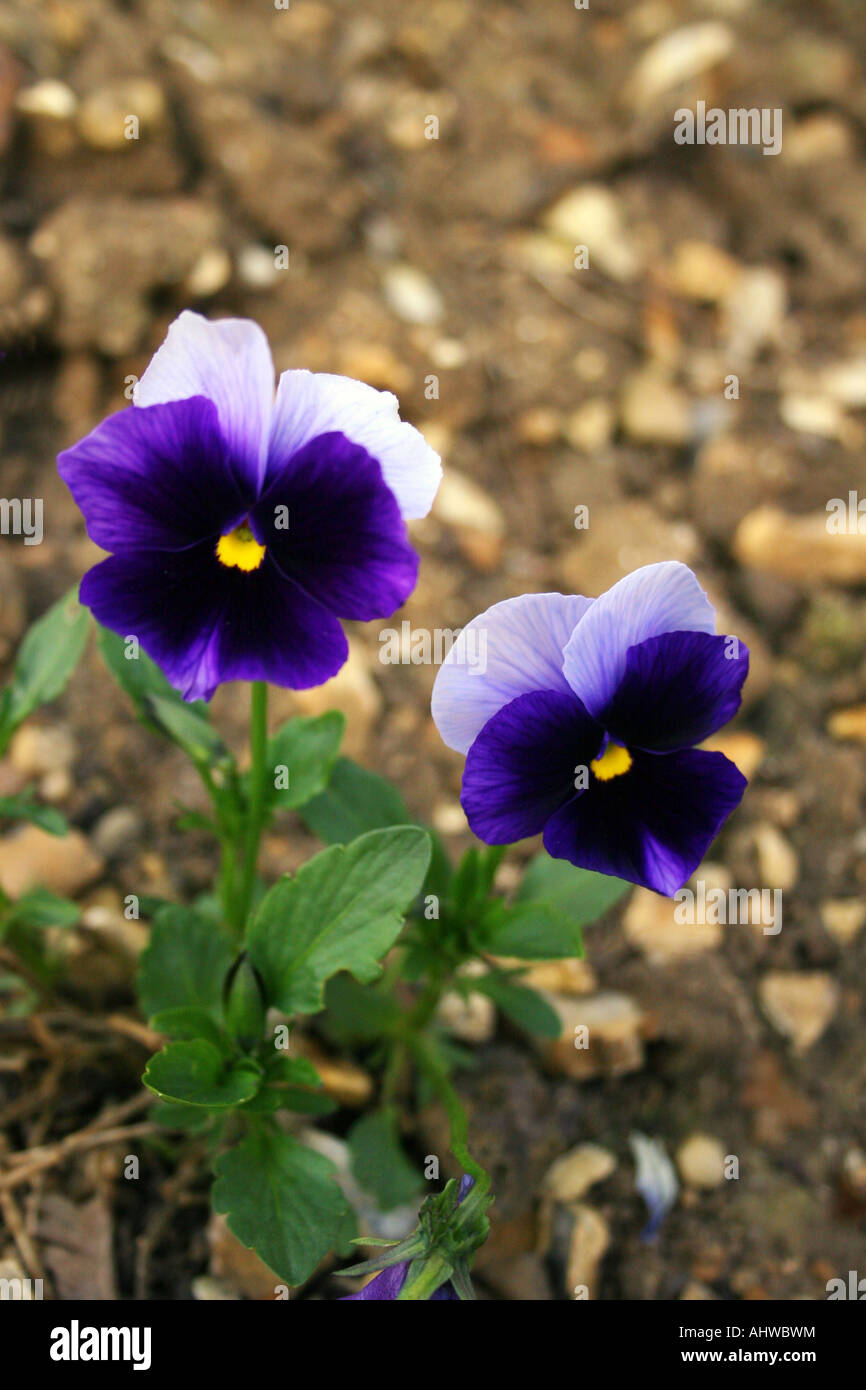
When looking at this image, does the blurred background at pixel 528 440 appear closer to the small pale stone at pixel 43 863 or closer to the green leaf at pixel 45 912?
the small pale stone at pixel 43 863

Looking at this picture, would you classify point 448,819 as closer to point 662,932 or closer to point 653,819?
point 662,932

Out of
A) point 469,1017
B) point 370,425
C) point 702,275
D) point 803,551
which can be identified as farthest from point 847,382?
point 370,425

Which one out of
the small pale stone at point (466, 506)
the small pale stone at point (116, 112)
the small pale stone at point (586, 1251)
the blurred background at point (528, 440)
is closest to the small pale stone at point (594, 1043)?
the blurred background at point (528, 440)

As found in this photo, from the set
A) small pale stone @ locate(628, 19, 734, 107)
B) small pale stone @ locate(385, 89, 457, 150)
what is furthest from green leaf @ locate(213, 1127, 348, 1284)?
small pale stone @ locate(628, 19, 734, 107)

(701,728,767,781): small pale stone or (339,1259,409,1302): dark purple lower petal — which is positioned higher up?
(701,728,767,781): small pale stone

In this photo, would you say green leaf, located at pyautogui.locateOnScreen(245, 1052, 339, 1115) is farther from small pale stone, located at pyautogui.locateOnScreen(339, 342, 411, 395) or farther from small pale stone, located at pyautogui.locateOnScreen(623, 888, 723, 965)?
small pale stone, located at pyautogui.locateOnScreen(339, 342, 411, 395)

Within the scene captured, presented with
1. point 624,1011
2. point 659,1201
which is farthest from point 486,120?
point 659,1201
